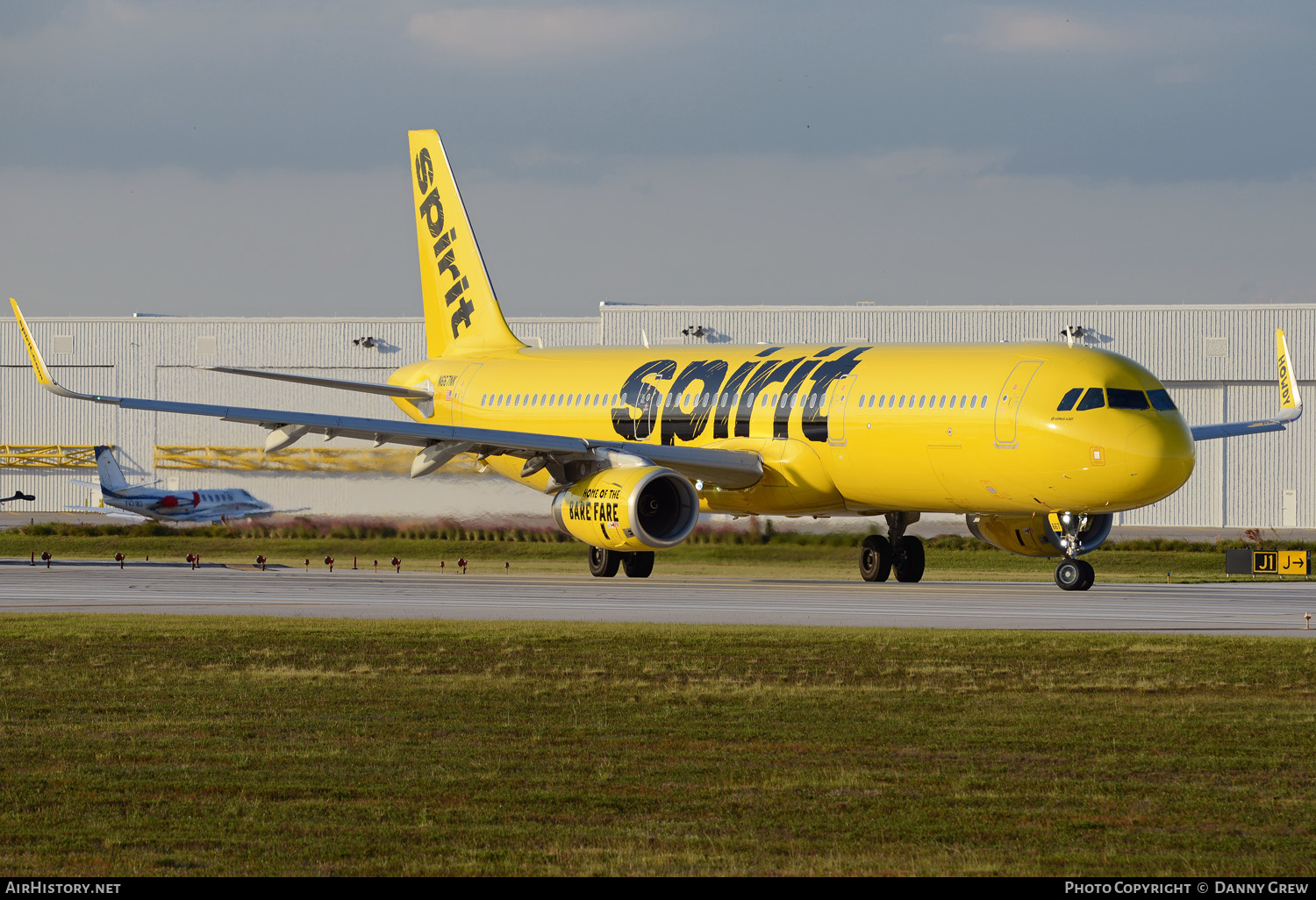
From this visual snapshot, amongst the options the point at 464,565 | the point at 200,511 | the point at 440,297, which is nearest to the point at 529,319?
the point at 200,511

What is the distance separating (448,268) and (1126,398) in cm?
2103

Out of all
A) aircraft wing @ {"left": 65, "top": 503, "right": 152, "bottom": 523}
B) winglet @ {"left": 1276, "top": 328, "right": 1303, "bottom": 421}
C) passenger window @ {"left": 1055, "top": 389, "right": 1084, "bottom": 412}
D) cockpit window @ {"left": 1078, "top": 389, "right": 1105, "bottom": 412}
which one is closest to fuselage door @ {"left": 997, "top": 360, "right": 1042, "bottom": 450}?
passenger window @ {"left": 1055, "top": 389, "right": 1084, "bottom": 412}

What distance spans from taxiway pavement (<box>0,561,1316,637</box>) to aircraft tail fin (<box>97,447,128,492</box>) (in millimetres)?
21916

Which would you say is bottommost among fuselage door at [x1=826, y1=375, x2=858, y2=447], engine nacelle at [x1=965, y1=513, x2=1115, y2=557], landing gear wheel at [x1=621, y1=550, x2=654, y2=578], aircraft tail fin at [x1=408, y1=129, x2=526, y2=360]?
landing gear wheel at [x1=621, y1=550, x2=654, y2=578]

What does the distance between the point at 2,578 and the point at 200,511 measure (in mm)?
25630

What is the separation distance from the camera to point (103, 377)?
70562 mm

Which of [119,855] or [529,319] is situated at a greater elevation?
[529,319]

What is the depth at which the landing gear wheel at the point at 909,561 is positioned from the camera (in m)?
34.2

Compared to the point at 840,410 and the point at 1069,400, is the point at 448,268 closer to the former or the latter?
the point at 840,410

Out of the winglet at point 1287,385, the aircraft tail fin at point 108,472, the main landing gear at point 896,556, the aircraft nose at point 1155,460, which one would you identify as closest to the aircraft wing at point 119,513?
the aircraft tail fin at point 108,472

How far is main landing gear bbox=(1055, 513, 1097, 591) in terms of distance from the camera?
95.2 ft

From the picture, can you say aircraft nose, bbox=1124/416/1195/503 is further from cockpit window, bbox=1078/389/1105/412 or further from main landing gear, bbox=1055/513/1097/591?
main landing gear, bbox=1055/513/1097/591

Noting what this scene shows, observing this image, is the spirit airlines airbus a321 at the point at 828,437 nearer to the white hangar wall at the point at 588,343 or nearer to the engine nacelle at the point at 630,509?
the engine nacelle at the point at 630,509
